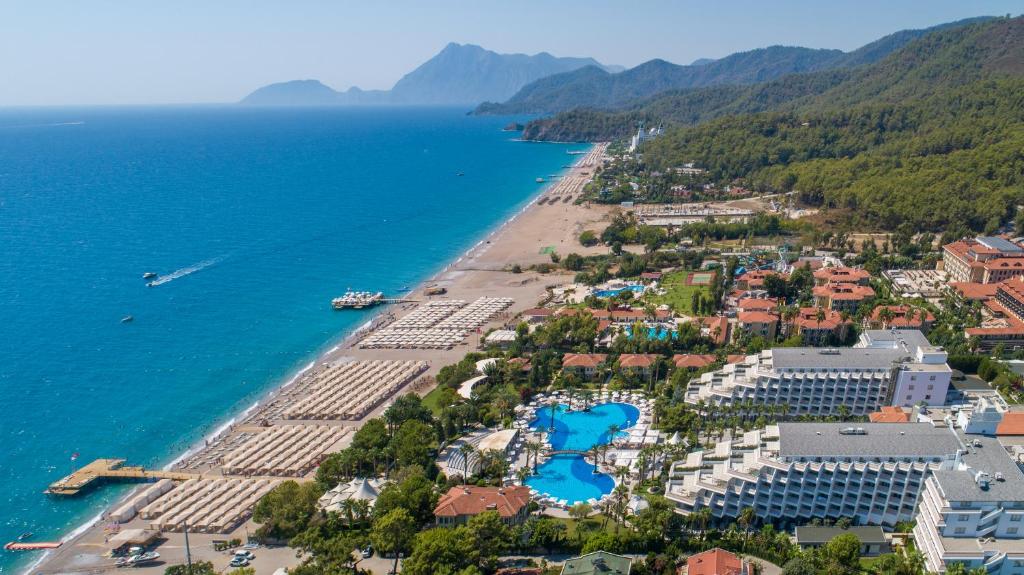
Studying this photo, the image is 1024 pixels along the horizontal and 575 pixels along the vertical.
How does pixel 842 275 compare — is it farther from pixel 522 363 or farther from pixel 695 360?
pixel 522 363

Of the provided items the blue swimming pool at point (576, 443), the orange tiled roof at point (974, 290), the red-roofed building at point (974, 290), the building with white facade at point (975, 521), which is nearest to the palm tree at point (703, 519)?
the blue swimming pool at point (576, 443)

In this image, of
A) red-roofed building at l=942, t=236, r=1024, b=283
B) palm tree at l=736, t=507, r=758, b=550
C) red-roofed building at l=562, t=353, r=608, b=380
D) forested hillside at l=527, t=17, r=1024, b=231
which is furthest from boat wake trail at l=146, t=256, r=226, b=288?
forested hillside at l=527, t=17, r=1024, b=231

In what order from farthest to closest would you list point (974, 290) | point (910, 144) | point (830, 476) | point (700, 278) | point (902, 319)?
point (910, 144), point (700, 278), point (974, 290), point (902, 319), point (830, 476)

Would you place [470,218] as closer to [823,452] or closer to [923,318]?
[923,318]

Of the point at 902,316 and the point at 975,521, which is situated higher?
the point at 902,316

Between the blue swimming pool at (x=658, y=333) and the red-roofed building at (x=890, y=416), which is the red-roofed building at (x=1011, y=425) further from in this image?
the blue swimming pool at (x=658, y=333)

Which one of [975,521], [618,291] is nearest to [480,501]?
[975,521]
